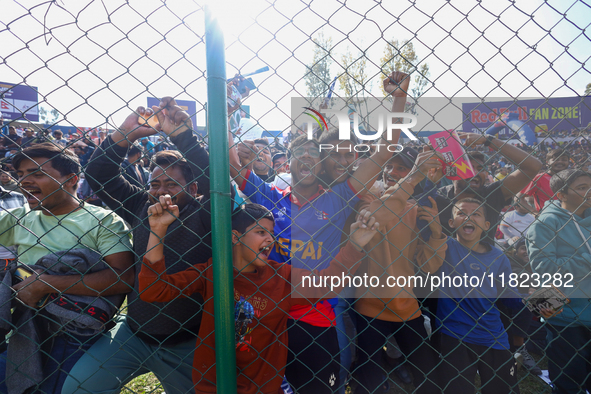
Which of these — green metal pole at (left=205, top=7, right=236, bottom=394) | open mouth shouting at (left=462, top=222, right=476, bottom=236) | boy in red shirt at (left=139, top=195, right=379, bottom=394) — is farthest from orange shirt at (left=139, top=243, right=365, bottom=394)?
open mouth shouting at (left=462, top=222, right=476, bottom=236)

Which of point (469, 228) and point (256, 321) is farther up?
point (469, 228)

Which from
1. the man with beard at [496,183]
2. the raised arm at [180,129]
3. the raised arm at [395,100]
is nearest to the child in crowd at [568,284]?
the man with beard at [496,183]

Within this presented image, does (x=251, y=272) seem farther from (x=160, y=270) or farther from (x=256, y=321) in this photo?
(x=160, y=270)

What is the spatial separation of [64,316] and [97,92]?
109cm

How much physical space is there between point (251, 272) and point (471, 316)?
4.36ft

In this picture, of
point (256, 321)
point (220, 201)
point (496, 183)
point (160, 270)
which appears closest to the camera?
point (220, 201)

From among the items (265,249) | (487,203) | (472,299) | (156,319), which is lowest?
(156,319)

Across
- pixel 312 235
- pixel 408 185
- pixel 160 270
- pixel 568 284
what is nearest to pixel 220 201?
pixel 160 270

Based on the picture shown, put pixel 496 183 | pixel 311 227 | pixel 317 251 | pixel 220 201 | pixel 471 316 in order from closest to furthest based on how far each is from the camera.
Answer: pixel 220 201 < pixel 471 316 < pixel 317 251 < pixel 311 227 < pixel 496 183

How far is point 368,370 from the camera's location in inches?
78.8

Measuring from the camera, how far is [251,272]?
1789 mm

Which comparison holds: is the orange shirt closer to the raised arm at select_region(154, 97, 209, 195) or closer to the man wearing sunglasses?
the man wearing sunglasses

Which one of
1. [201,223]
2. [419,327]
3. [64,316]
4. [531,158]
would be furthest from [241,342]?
[531,158]

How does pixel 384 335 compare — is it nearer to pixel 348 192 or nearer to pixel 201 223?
pixel 348 192
